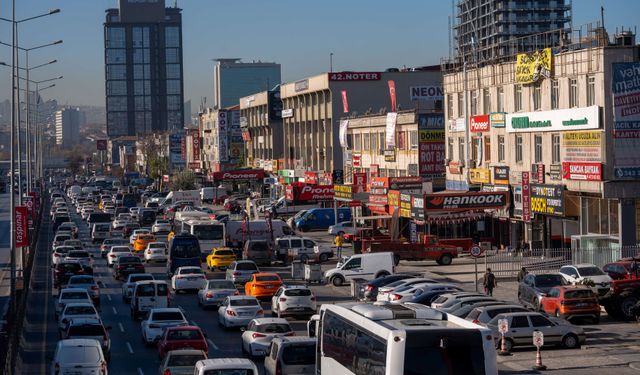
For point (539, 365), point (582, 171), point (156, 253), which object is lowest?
point (539, 365)

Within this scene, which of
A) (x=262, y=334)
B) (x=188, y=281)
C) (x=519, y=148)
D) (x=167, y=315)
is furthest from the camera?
(x=519, y=148)

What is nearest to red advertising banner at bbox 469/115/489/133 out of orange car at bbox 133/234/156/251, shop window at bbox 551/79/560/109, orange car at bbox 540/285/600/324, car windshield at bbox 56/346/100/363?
shop window at bbox 551/79/560/109

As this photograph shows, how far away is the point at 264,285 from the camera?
42.2m

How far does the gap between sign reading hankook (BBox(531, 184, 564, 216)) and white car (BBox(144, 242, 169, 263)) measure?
19741mm

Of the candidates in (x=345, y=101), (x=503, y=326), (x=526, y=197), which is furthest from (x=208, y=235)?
(x=345, y=101)

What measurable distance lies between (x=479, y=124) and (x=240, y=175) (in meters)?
58.6

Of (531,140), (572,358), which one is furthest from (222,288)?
(531,140)

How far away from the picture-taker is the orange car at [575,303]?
34062mm

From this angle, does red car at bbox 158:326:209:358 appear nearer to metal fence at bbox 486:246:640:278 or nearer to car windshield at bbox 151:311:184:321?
car windshield at bbox 151:311:184:321

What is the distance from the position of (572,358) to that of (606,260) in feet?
65.5

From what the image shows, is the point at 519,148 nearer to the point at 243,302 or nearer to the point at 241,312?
the point at 243,302

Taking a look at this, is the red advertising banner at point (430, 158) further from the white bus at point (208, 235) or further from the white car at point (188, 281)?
the white car at point (188, 281)

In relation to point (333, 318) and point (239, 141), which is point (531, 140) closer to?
point (333, 318)

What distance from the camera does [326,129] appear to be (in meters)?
103
